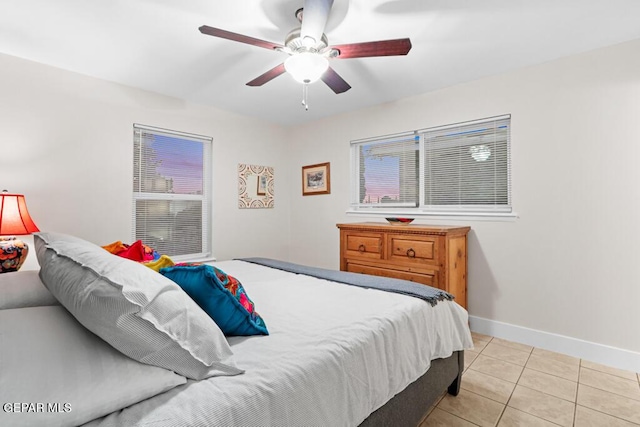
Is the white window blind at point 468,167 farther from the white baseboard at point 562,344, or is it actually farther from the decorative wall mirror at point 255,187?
the decorative wall mirror at point 255,187

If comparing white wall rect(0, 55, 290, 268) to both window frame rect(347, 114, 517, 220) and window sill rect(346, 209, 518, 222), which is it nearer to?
window frame rect(347, 114, 517, 220)

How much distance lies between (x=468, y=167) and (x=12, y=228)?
3.74 metres

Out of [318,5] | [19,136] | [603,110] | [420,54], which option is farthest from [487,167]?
[19,136]

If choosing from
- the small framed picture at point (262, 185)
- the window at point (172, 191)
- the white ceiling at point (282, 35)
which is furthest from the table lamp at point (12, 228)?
the small framed picture at point (262, 185)

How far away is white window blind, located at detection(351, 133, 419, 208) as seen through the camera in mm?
3535

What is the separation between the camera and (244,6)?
1.90 meters

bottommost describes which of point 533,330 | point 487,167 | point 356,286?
point 533,330

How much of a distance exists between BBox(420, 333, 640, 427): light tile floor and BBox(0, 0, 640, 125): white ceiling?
236 cm

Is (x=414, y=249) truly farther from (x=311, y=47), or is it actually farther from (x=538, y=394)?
(x=311, y=47)

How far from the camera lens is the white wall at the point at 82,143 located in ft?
8.42

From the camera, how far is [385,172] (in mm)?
3748

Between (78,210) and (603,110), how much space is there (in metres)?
4.40

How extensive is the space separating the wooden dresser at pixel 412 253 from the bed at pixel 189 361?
1180 millimetres

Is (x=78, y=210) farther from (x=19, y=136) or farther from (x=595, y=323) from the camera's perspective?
(x=595, y=323)
